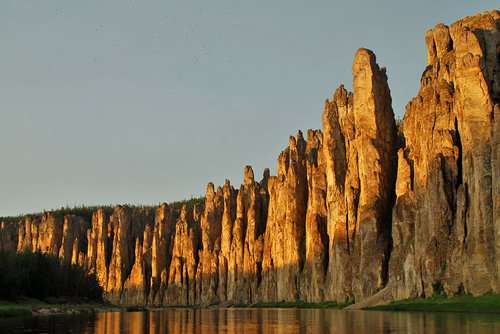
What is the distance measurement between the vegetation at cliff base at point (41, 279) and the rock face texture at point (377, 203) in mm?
31569

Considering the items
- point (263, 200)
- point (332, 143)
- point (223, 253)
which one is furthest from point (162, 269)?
point (332, 143)

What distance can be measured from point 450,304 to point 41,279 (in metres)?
66.7

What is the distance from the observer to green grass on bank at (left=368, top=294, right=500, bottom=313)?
6004 centimetres

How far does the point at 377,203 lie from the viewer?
94438 mm

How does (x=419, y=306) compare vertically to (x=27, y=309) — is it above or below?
above

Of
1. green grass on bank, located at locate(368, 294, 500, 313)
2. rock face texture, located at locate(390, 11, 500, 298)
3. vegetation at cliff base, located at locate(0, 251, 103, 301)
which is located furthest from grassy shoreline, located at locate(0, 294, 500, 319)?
vegetation at cliff base, located at locate(0, 251, 103, 301)

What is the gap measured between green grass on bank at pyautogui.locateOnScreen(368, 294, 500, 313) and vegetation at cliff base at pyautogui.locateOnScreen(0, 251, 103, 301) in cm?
5078

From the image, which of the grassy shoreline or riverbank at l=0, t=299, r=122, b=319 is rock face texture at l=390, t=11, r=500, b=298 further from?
riverbank at l=0, t=299, r=122, b=319

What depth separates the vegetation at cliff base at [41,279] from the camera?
9256 centimetres

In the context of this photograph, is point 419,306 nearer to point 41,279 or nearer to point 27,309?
point 27,309

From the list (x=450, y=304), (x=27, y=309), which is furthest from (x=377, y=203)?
(x=27, y=309)

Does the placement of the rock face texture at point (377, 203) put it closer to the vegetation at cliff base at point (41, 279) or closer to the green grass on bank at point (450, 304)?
the green grass on bank at point (450, 304)

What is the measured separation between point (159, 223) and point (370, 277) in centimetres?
10317

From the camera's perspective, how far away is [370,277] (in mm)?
89625
